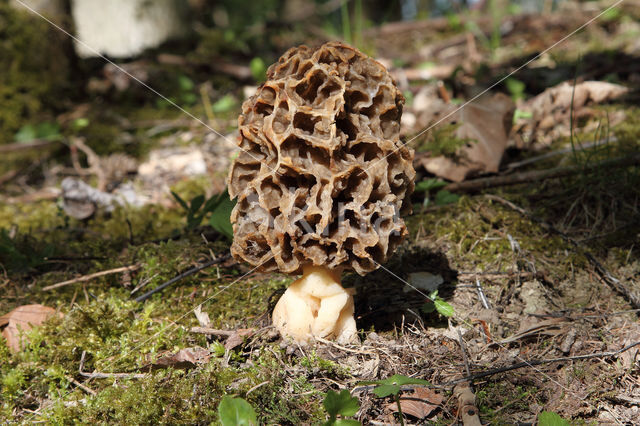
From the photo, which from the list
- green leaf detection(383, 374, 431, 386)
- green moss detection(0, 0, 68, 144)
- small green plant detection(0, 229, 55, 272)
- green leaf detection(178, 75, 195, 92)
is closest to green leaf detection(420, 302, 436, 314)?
green leaf detection(383, 374, 431, 386)

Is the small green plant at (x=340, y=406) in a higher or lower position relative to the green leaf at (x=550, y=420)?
higher

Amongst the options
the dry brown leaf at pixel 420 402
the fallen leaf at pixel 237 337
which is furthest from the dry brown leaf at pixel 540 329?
the fallen leaf at pixel 237 337

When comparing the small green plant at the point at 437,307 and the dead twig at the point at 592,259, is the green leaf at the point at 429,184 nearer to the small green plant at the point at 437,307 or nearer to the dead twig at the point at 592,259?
the dead twig at the point at 592,259

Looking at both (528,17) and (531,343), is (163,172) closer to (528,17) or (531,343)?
(531,343)

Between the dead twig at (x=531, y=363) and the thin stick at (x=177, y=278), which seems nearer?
the dead twig at (x=531, y=363)

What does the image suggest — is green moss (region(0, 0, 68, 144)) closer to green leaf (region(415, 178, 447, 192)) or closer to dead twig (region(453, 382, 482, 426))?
green leaf (region(415, 178, 447, 192))

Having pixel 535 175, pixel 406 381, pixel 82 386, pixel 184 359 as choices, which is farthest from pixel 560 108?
pixel 82 386

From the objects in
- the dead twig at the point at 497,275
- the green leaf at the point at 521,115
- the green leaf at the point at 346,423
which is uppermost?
the green leaf at the point at 521,115
